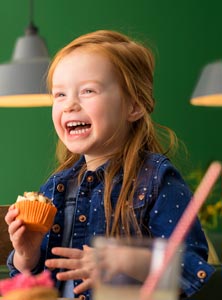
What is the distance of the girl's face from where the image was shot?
64.2 inches

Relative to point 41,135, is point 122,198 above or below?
above

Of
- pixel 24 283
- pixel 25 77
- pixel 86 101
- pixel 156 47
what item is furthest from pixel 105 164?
pixel 156 47

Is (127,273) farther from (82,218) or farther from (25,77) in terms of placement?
(25,77)

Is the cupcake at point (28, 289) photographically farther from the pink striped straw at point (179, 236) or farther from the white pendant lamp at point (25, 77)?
the white pendant lamp at point (25, 77)

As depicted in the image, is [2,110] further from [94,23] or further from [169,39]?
[169,39]

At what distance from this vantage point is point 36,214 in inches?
56.9

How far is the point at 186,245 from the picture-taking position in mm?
1478

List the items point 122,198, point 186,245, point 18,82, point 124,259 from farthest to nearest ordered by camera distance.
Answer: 1. point 18,82
2. point 122,198
3. point 186,245
4. point 124,259

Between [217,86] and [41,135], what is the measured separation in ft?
8.85

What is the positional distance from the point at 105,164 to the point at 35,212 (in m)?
0.30

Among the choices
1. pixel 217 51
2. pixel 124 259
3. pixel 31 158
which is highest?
pixel 124 259

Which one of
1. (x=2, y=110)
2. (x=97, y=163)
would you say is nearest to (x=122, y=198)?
(x=97, y=163)

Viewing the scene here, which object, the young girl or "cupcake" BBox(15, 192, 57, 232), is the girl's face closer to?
the young girl

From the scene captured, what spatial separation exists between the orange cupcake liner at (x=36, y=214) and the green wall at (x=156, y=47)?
4.65 m
